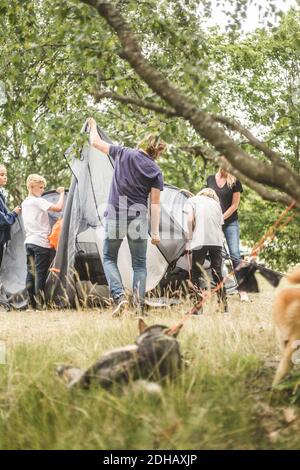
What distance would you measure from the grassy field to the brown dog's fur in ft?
0.45

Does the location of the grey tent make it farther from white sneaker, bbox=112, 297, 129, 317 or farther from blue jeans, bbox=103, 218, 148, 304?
white sneaker, bbox=112, 297, 129, 317

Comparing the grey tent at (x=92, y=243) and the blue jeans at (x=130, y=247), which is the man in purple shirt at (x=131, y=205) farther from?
the grey tent at (x=92, y=243)

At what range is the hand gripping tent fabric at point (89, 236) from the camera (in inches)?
296

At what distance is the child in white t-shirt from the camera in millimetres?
7523

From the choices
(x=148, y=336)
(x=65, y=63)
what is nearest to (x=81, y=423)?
(x=148, y=336)

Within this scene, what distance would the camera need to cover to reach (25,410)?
9.55 feet

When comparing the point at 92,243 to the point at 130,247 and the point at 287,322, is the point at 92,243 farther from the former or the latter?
the point at 287,322

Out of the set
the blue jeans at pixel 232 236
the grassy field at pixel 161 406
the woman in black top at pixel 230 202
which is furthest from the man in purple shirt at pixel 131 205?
the grassy field at pixel 161 406

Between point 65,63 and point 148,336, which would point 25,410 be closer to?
point 148,336

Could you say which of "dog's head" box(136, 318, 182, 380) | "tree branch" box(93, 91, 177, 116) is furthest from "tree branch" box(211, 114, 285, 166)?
"dog's head" box(136, 318, 182, 380)

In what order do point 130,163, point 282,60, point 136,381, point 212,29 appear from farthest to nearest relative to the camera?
point 212,29 → point 282,60 → point 130,163 → point 136,381

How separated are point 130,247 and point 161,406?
3.31 meters

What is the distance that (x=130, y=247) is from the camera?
235 inches
